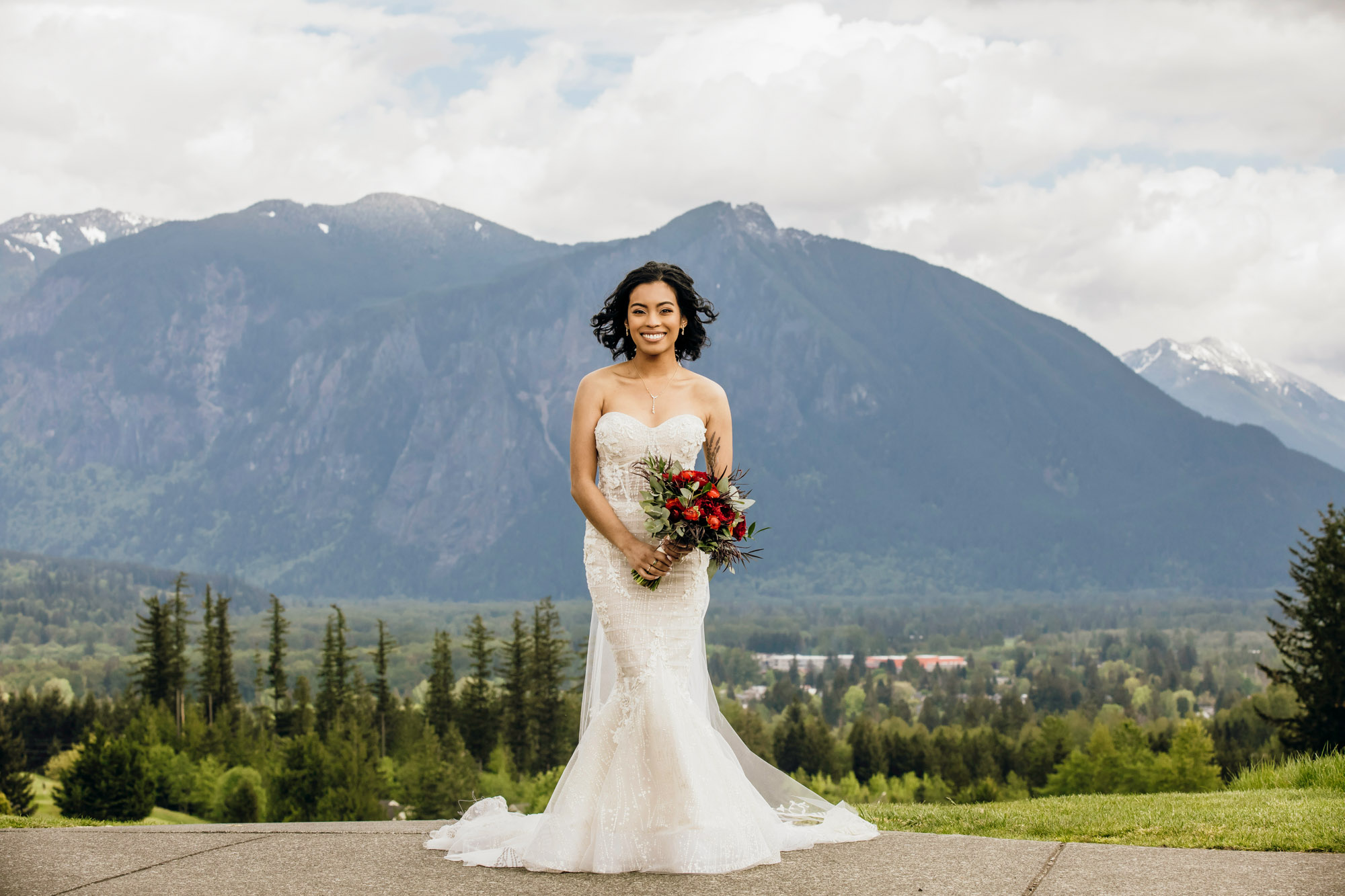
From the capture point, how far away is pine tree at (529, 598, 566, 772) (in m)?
96.8

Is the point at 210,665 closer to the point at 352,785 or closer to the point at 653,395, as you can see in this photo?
the point at 352,785

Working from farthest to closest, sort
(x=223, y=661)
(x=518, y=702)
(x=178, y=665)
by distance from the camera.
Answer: (x=518, y=702), (x=223, y=661), (x=178, y=665)

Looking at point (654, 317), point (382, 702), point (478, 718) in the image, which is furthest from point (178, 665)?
point (654, 317)

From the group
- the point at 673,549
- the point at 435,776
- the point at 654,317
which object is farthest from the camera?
the point at 435,776

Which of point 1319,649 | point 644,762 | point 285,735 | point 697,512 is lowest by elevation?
point 285,735

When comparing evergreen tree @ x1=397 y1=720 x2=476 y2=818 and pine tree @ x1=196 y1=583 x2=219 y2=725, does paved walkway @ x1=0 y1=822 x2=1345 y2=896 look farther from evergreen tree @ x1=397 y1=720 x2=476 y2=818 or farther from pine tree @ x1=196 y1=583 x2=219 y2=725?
pine tree @ x1=196 y1=583 x2=219 y2=725

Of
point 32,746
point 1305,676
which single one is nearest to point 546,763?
point 32,746

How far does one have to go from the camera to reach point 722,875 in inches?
335

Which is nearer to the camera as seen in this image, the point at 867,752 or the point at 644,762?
the point at 644,762

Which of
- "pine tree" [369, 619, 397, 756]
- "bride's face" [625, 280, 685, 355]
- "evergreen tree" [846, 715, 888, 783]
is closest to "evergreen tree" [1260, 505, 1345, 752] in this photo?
"bride's face" [625, 280, 685, 355]

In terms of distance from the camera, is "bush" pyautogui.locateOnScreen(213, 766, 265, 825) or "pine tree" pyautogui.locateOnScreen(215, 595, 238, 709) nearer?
"bush" pyautogui.locateOnScreen(213, 766, 265, 825)

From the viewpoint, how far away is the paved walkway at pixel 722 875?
25.8 ft

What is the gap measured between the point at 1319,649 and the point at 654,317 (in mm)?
43024

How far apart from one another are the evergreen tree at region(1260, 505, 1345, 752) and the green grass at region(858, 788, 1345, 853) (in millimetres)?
35189
